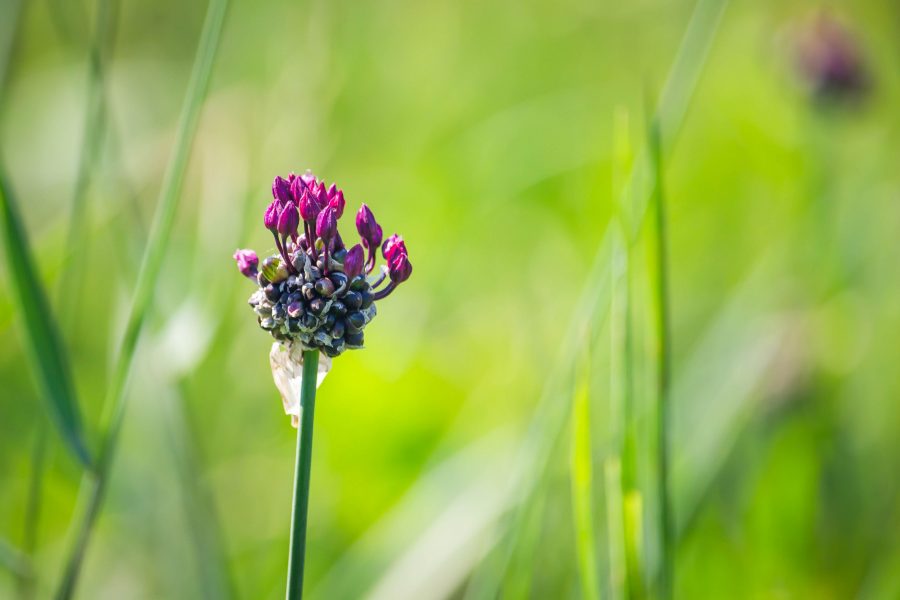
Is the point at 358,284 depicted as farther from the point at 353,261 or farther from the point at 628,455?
the point at 628,455

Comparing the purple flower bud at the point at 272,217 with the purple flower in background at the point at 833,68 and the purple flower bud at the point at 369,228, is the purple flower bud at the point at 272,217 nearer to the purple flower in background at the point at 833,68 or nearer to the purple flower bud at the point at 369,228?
the purple flower bud at the point at 369,228

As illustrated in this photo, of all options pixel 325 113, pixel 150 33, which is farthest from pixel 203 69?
pixel 150 33

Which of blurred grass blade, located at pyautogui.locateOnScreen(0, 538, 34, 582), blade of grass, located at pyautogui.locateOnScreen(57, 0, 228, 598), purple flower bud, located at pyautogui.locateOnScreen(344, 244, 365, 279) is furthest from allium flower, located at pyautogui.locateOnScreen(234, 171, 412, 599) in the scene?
blurred grass blade, located at pyautogui.locateOnScreen(0, 538, 34, 582)

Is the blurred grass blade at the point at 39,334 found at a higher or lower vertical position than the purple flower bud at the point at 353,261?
higher

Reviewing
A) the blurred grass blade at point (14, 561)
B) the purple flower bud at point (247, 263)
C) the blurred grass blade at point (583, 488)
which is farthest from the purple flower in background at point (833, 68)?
the blurred grass blade at point (14, 561)

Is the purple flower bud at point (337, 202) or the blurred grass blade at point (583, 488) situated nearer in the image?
the purple flower bud at point (337, 202)

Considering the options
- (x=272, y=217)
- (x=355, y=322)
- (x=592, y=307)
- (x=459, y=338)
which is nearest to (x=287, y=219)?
(x=272, y=217)

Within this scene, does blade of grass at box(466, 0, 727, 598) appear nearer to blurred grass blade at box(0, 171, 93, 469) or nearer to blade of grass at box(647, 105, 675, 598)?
blade of grass at box(647, 105, 675, 598)

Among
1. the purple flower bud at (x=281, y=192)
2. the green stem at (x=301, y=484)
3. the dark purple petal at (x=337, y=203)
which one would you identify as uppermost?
the purple flower bud at (x=281, y=192)
